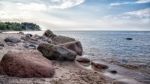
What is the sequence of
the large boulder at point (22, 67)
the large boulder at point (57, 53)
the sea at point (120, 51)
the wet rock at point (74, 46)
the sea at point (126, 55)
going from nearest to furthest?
the large boulder at point (22, 67) → the large boulder at point (57, 53) → the sea at point (126, 55) → the wet rock at point (74, 46) → the sea at point (120, 51)

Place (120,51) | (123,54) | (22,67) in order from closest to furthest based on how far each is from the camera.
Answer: (22,67)
(123,54)
(120,51)

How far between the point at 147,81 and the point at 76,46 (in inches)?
330

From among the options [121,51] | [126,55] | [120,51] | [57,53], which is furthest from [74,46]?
[121,51]

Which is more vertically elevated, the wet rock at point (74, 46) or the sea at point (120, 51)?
the wet rock at point (74, 46)

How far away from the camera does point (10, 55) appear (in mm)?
9047

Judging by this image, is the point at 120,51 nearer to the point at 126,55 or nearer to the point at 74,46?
the point at 126,55

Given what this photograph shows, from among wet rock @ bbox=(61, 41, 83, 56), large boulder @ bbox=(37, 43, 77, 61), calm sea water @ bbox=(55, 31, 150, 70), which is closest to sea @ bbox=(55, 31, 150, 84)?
calm sea water @ bbox=(55, 31, 150, 70)

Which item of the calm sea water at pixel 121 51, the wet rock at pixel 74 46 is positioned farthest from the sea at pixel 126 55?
the wet rock at pixel 74 46

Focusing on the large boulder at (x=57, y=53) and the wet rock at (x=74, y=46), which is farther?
the wet rock at (x=74, y=46)

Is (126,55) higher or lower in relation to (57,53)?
lower

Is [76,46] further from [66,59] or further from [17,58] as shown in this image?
[17,58]

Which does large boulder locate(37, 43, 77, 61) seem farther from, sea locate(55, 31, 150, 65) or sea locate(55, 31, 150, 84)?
sea locate(55, 31, 150, 65)

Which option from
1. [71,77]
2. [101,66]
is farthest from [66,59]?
[71,77]

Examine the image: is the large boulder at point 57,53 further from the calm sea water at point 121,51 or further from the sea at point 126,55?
the calm sea water at point 121,51
